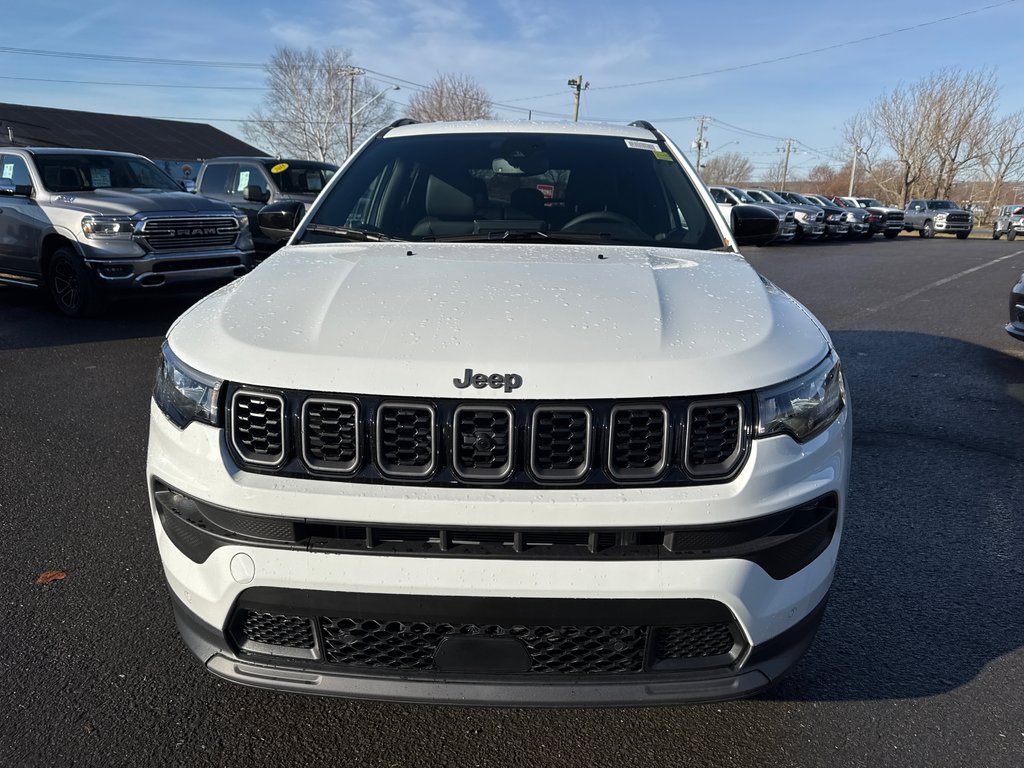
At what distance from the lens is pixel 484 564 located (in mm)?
1722

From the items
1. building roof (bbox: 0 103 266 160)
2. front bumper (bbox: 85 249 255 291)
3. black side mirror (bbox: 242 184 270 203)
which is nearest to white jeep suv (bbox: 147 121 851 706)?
front bumper (bbox: 85 249 255 291)

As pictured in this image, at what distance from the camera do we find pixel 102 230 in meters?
7.89

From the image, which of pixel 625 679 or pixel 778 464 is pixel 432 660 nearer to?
pixel 625 679

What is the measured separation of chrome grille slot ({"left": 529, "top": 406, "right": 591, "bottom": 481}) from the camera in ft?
5.72

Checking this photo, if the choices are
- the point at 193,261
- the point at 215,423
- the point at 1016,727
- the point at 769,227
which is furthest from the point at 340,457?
the point at 193,261

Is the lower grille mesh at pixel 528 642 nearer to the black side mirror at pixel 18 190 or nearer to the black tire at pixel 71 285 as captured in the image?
the black tire at pixel 71 285

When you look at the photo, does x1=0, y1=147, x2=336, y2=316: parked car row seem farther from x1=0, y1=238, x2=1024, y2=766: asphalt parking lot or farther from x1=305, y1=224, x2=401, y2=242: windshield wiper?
x1=305, y1=224, x2=401, y2=242: windshield wiper

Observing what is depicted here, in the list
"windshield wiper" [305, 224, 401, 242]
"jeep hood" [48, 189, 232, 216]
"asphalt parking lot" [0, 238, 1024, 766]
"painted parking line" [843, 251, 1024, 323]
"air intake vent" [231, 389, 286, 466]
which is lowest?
"painted parking line" [843, 251, 1024, 323]

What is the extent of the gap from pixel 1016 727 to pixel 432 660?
1775 mm

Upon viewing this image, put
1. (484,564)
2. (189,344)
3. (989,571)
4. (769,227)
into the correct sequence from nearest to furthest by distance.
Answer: (484,564), (189,344), (989,571), (769,227)

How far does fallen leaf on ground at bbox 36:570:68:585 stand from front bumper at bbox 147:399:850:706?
1472mm

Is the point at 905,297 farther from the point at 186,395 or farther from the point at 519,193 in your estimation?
the point at 186,395

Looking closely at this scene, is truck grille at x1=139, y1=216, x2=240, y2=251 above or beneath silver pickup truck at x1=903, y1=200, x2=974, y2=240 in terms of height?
above

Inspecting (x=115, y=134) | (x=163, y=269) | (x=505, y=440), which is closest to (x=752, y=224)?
(x=505, y=440)
